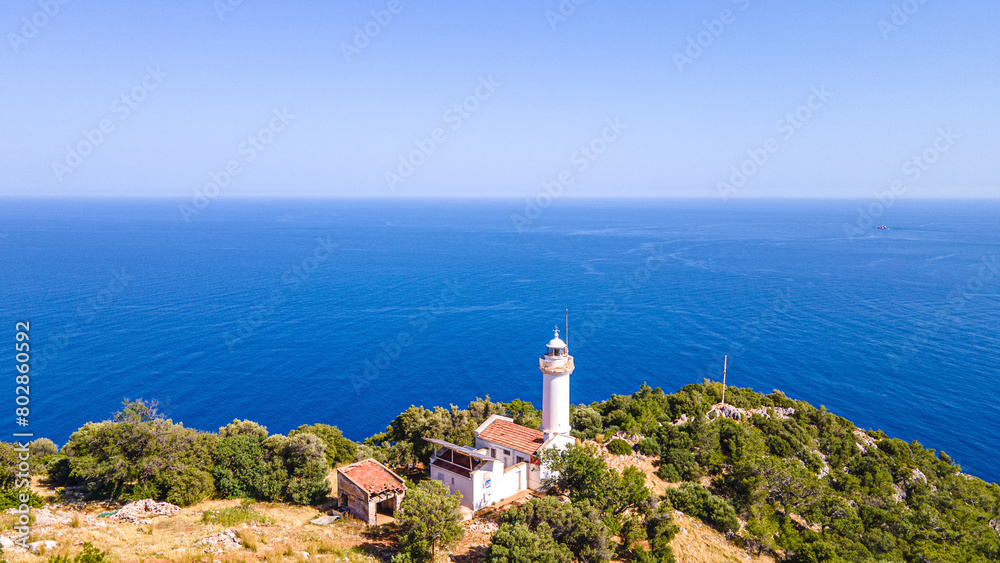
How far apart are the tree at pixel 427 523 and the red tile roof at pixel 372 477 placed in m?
3.92

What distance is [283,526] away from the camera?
24766 mm

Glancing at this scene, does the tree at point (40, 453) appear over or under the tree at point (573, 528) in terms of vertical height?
under

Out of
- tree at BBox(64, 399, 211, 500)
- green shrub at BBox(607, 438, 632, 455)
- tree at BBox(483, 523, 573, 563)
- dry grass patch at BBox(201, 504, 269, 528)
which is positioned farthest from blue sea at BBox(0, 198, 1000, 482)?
tree at BBox(483, 523, 573, 563)

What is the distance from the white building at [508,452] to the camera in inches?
1113

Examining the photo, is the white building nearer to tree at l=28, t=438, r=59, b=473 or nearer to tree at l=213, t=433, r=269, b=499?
tree at l=213, t=433, r=269, b=499

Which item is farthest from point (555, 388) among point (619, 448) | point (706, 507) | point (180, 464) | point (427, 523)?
point (180, 464)

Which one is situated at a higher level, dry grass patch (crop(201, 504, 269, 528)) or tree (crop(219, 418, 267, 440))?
tree (crop(219, 418, 267, 440))

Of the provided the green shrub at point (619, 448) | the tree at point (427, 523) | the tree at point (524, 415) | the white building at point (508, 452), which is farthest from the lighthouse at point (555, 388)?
the tree at point (427, 523)

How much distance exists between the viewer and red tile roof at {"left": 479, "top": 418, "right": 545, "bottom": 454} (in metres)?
30.7

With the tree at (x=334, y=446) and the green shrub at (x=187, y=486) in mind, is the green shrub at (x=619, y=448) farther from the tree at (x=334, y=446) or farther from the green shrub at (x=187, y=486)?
the green shrub at (x=187, y=486)

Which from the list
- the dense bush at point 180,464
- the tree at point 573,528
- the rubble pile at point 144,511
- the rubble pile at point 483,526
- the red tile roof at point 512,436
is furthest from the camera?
the red tile roof at point 512,436

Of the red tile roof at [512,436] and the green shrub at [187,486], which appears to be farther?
the red tile roof at [512,436]

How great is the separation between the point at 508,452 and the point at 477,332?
49301 mm

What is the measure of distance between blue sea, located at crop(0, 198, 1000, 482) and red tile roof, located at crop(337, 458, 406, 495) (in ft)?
80.1
